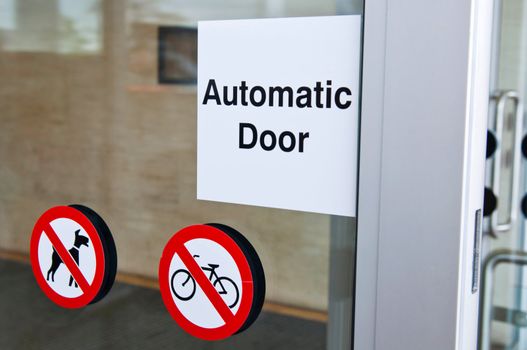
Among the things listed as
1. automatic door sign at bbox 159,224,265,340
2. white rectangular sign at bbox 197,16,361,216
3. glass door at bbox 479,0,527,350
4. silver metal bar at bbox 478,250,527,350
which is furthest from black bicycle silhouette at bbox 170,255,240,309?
silver metal bar at bbox 478,250,527,350

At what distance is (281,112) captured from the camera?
3.64ft

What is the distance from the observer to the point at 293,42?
1.10 meters

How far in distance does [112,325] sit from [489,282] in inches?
60.6

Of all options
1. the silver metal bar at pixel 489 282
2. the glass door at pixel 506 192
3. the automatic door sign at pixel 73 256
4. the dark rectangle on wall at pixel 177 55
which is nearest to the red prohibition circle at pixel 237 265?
the automatic door sign at pixel 73 256

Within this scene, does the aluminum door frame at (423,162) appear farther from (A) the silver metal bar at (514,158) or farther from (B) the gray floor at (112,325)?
(A) the silver metal bar at (514,158)

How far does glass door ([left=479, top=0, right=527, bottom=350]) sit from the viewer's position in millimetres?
2229

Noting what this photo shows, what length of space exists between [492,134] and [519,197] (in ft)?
0.81

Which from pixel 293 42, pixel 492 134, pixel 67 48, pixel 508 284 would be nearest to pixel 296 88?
pixel 293 42

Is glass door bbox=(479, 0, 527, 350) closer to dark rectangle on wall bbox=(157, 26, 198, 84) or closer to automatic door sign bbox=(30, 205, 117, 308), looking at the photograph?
dark rectangle on wall bbox=(157, 26, 198, 84)

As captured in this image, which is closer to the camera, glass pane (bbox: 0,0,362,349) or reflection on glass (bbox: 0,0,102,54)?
glass pane (bbox: 0,0,362,349)

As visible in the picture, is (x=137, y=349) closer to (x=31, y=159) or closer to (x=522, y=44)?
(x=31, y=159)

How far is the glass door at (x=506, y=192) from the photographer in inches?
87.7

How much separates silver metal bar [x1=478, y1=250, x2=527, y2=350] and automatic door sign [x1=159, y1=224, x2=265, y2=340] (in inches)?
57.8

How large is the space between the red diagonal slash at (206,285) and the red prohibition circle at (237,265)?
1 cm
